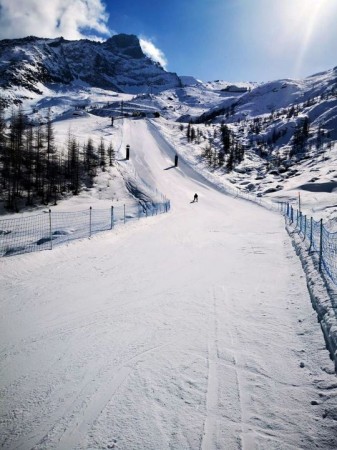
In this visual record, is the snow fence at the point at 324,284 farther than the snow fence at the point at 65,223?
No

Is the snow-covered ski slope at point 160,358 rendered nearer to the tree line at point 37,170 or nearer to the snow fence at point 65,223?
the snow fence at point 65,223

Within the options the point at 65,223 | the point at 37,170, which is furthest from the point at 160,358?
the point at 37,170

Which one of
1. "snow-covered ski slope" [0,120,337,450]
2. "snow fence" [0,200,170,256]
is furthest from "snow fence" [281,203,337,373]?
"snow fence" [0,200,170,256]

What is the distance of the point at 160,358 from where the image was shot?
18.6ft

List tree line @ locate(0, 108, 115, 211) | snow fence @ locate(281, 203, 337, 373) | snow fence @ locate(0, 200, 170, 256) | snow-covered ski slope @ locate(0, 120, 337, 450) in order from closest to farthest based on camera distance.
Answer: snow-covered ski slope @ locate(0, 120, 337, 450), snow fence @ locate(281, 203, 337, 373), snow fence @ locate(0, 200, 170, 256), tree line @ locate(0, 108, 115, 211)

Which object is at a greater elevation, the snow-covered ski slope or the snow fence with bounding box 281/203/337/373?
the snow fence with bounding box 281/203/337/373

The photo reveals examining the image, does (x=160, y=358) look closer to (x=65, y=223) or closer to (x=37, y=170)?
(x=65, y=223)

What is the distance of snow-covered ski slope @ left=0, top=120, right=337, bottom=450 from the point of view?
403 cm

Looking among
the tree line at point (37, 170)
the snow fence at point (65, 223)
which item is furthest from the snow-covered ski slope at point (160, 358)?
the tree line at point (37, 170)

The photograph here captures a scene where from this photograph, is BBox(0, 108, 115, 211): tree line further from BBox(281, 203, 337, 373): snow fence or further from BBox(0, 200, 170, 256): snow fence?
BBox(281, 203, 337, 373): snow fence

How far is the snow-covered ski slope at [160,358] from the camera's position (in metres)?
4.03

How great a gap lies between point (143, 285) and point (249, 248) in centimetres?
754

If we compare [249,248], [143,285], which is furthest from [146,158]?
[143,285]

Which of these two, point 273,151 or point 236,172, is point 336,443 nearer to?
point 236,172
